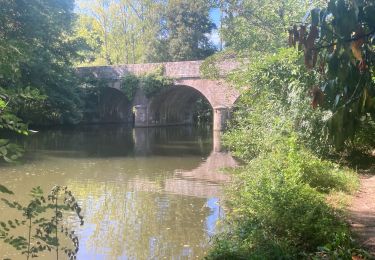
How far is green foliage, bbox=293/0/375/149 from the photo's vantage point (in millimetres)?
2301

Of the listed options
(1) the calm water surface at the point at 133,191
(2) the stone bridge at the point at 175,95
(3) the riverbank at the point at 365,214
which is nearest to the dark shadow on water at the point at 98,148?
(1) the calm water surface at the point at 133,191

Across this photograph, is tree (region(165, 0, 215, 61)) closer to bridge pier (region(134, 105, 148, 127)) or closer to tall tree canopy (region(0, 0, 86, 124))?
bridge pier (region(134, 105, 148, 127))

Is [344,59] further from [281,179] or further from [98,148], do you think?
[98,148]

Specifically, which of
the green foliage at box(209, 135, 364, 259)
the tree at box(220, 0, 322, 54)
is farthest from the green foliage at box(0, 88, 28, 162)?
the tree at box(220, 0, 322, 54)

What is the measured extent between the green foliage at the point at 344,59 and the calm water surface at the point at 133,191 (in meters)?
1.69

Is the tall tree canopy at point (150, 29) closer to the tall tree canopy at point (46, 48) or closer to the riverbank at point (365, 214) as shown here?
the tall tree canopy at point (46, 48)

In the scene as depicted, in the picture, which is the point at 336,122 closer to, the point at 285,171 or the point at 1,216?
the point at 285,171

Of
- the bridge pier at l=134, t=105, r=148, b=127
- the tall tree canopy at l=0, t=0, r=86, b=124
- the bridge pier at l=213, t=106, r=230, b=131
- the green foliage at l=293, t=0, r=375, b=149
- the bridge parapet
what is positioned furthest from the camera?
the bridge pier at l=134, t=105, r=148, b=127

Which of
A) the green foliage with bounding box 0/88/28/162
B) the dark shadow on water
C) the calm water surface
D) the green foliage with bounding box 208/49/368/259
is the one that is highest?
the green foliage with bounding box 0/88/28/162

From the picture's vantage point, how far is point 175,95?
108 feet

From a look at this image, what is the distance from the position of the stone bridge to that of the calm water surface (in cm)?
779

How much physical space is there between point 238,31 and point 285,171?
9.73m

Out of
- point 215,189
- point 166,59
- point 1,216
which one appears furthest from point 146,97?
point 1,216

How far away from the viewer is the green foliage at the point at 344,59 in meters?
2.30
